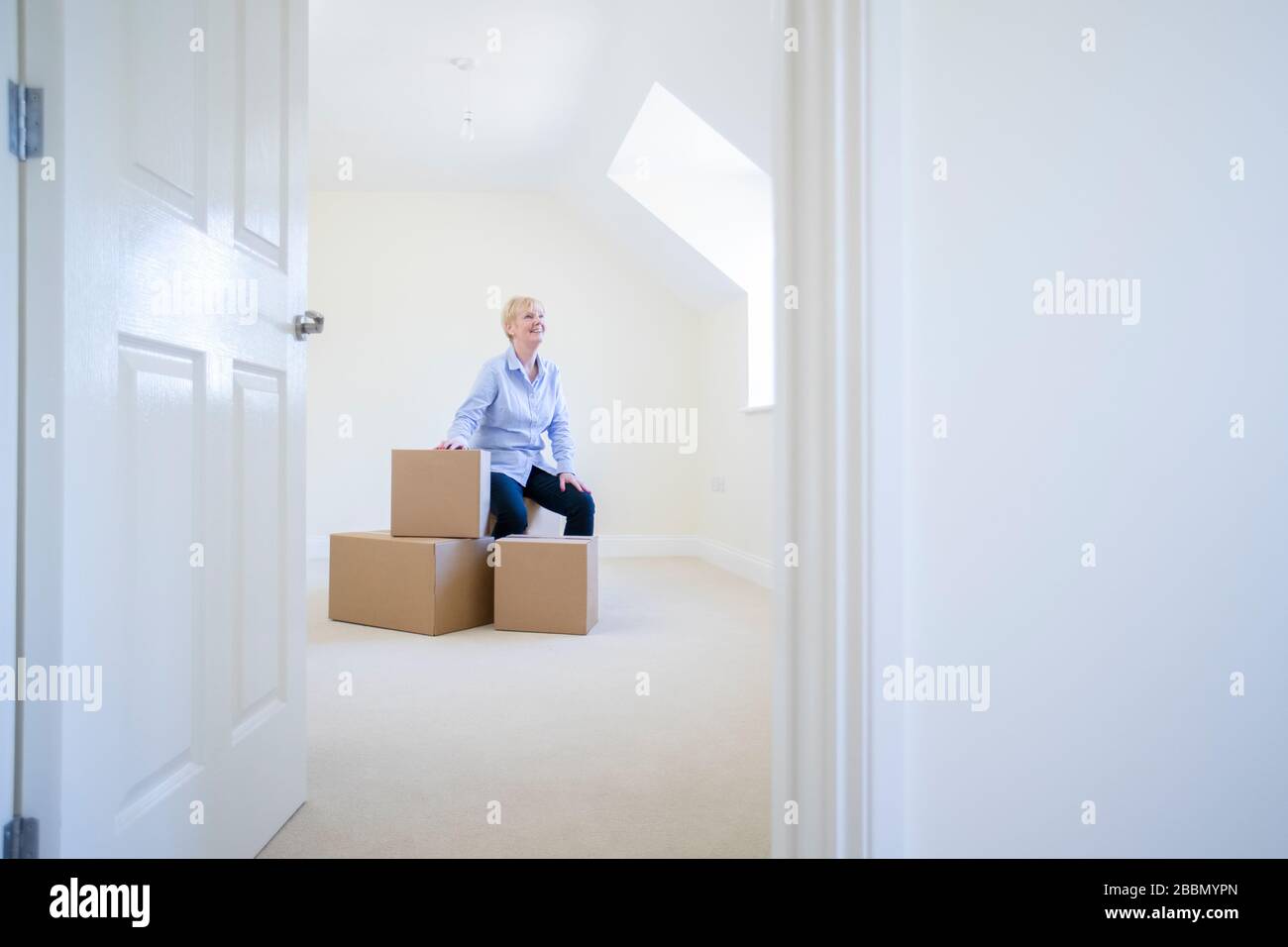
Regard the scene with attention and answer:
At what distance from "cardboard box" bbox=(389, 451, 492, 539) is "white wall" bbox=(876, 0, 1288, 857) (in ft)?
7.39

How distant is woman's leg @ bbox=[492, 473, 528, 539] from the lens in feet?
10.5

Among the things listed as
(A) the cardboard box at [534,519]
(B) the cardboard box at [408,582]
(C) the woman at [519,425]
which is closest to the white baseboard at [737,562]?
(C) the woman at [519,425]

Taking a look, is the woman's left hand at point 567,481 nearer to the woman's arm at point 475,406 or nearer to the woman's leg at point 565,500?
the woman's leg at point 565,500

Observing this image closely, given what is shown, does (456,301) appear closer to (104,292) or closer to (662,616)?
(662,616)

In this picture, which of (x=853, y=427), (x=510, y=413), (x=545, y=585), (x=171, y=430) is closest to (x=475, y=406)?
(x=510, y=413)

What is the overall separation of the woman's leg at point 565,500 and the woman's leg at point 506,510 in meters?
0.21

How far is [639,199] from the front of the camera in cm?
417

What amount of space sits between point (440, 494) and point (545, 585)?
51cm

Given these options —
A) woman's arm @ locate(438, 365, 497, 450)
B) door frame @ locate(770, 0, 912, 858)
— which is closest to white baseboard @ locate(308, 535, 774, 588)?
woman's arm @ locate(438, 365, 497, 450)

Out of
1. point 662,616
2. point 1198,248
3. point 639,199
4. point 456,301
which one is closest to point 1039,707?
point 1198,248

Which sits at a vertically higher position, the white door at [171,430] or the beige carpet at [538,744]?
the white door at [171,430]

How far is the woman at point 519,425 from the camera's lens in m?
3.23

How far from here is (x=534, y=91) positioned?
3611mm

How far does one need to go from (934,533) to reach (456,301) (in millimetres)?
4541
